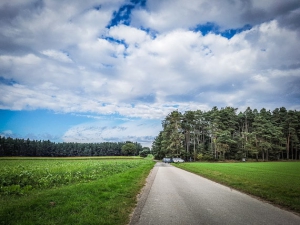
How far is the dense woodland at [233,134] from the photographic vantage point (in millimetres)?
75625

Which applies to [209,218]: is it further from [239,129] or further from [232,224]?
[239,129]

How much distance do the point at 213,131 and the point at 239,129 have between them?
20896 mm

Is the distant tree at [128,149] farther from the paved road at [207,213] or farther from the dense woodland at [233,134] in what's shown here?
A: the paved road at [207,213]

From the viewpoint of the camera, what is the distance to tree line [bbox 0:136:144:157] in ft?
408

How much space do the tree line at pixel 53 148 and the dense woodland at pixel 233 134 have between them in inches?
3009

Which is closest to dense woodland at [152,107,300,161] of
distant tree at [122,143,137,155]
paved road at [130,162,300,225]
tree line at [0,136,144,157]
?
paved road at [130,162,300,225]

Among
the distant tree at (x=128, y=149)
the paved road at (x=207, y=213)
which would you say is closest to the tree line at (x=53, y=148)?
Answer: the distant tree at (x=128, y=149)

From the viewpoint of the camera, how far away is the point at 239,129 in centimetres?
9269

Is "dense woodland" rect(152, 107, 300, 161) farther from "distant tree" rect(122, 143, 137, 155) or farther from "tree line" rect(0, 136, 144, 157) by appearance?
"tree line" rect(0, 136, 144, 157)

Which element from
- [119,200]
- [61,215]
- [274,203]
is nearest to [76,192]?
[119,200]

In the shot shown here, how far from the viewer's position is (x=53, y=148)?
142 meters

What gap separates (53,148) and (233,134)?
117508 millimetres

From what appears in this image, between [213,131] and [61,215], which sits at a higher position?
[213,131]

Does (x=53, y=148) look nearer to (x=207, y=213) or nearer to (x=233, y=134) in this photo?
(x=233, y=134)
